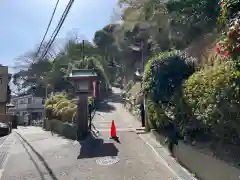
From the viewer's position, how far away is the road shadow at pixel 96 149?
9445 millimetres

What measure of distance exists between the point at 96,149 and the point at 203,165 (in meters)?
4.46

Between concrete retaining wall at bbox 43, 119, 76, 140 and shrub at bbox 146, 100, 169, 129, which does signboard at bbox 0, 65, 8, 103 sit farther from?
shrub at bbox 146, 100, 169, 129

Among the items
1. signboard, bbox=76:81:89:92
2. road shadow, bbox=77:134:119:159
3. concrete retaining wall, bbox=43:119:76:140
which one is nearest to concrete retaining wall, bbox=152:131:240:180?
road shadow, bbox=77:134:119:159

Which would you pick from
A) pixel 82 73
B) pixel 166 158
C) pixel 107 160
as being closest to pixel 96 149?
pixel 107 160

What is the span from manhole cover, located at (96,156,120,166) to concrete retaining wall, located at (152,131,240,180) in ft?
5.70

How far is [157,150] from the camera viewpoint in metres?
9.50

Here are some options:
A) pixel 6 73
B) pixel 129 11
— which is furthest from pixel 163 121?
pixel 6 73

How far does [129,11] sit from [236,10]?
18.5m

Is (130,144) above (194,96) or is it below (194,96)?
below

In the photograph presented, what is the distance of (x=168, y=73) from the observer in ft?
31.8

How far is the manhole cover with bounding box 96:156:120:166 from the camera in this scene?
8.49m

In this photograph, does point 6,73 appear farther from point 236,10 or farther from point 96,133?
point 236,10

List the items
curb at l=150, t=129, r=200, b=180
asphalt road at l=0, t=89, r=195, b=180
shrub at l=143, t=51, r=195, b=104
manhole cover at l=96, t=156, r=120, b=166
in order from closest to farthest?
curb at l=150, t=129, r=200, b=180
asphalt road at l=0, t=89, r=195, b=180
manhole cover at l=96, t=156, r=120, b=166
shrub at l=143, t=51, r=195, b=104

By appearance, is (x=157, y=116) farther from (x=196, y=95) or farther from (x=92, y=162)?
(x=196, y=95)
